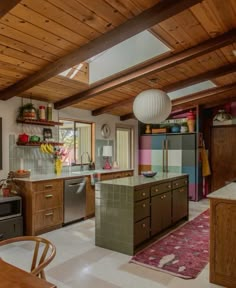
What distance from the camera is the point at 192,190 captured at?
6918mm

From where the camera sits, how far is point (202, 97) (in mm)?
6164

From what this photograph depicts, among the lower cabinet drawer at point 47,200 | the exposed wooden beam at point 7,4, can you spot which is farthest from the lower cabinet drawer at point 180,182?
the exposed wooden beam at point 7,4

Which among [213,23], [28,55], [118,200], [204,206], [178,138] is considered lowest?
[204,206]

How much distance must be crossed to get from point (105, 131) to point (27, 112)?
2488mm

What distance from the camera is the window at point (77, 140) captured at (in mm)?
5746

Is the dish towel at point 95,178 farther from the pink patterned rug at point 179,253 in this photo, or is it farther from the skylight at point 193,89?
the skylight at point 193,89

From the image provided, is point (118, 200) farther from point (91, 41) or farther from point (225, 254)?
point (91, 41)

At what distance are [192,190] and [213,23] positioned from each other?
186 inches

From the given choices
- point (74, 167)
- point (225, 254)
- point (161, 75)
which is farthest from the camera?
point (74, 167)

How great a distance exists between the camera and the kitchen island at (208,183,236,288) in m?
2.52

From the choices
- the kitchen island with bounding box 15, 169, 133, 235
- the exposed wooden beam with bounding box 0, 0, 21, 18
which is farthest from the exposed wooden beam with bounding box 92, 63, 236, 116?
the exposed wooden beam with bounding box 0, 0, 21, 18

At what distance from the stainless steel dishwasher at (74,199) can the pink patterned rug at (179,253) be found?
162cm

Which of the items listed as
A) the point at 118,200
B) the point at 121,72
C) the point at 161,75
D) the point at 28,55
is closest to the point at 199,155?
the point at 161,75

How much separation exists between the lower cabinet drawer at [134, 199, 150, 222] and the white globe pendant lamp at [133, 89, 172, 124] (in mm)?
1097
